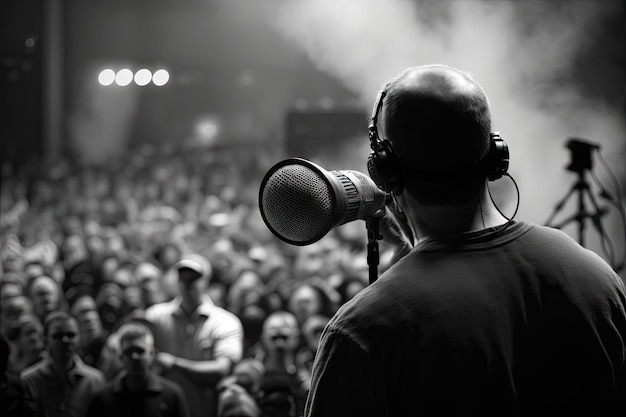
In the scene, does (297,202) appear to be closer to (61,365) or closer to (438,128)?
(438,128)

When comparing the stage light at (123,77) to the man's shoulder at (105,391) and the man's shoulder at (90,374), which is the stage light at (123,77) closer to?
the man's shoulder at (90,374)

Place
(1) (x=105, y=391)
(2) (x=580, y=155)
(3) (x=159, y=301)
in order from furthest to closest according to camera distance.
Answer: (3) (x=159, y=301) → (2) (x=580, y=155) → (1) (x=105, y=391)

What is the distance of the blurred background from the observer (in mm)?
6711

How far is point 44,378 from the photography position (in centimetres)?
425

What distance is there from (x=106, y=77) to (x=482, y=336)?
62.8ft

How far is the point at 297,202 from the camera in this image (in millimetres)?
1409

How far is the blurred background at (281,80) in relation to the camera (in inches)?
264

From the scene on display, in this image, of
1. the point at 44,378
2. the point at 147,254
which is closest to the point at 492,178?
the point at 44,378

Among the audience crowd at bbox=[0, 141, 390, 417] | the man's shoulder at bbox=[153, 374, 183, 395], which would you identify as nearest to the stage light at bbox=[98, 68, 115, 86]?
the audience crowd at bbox=[0, 141, 390, 417]

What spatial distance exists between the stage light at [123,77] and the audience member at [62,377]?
1568cm

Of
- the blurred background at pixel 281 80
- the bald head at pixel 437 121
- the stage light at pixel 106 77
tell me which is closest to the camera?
the bald head at pixel 437 121

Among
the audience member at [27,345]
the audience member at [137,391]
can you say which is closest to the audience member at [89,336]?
the audience member at [27,345]

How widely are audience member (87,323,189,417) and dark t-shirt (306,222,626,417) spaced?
2.87 metres

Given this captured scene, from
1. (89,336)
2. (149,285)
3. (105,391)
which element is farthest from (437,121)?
(149,285)
